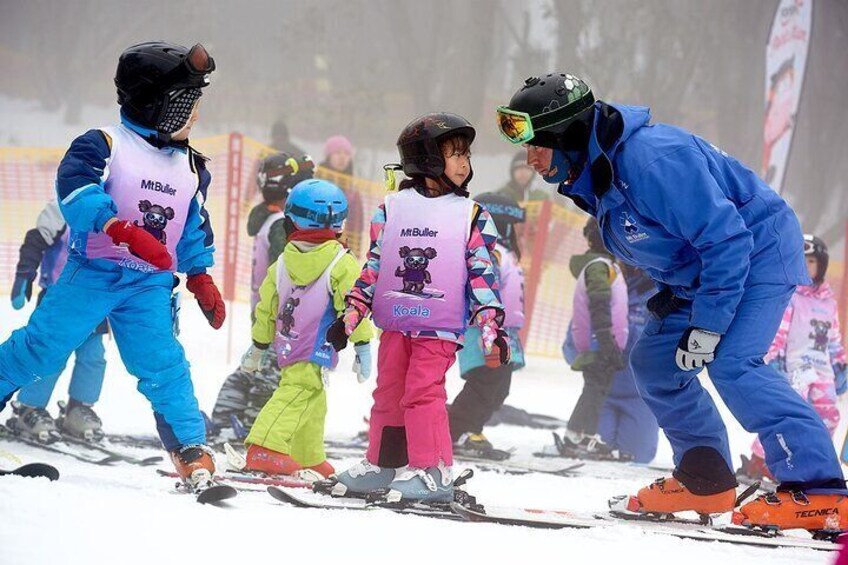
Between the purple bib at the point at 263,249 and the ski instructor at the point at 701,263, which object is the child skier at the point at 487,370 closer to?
the purple bib at the point at 263,249

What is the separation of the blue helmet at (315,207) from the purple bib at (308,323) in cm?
18

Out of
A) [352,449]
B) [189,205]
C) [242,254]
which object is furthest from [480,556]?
[242,254]

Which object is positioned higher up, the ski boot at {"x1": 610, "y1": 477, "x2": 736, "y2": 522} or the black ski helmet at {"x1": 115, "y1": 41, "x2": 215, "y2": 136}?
the black ski helmet at {"x1": 115, "y1": 41, "x2": 215, "y2": 136}

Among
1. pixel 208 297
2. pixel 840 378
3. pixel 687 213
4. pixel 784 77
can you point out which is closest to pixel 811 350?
pixel 840 378

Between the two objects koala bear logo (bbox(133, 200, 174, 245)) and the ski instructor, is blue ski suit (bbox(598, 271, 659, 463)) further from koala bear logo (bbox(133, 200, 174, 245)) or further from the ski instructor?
koala bear logo (bbox(133, 200, 174, 245))

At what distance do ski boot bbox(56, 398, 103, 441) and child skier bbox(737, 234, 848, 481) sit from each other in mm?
3638

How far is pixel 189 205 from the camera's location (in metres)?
4.15

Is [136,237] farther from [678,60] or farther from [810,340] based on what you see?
[678,60]

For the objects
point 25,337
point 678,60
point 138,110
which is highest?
point 678,60

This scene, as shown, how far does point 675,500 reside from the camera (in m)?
4.14

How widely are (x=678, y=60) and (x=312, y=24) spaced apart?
21.8ft

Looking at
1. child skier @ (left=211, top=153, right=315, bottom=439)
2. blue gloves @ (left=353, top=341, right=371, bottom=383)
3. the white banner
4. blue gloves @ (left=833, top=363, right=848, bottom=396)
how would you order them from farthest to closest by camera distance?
1. the white banner
2. blue gloves @ (left=833, top=363, right=848, bottom=396)
3. child skier @ (left=211, top=153, right=315, bottom=439)
4. blue gloves @ (left=353, top=341, right=371, bottom=383)

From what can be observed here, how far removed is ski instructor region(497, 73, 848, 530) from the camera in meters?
3.59

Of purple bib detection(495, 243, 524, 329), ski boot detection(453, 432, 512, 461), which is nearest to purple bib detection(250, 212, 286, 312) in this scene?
purple bib detection(495, 243, 524, 329)
